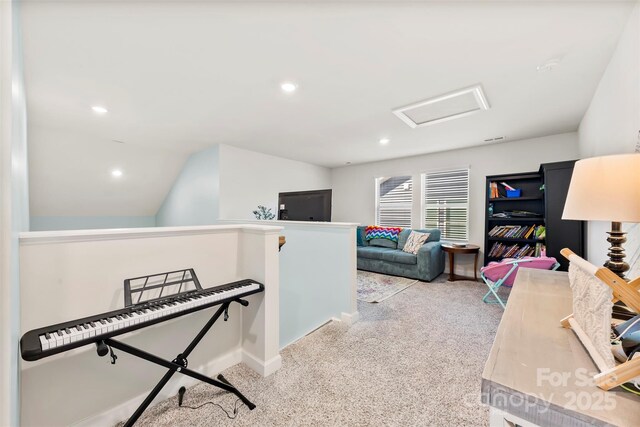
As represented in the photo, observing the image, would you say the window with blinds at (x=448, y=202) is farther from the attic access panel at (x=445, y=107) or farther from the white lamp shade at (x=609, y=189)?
the white lamp shade at (x=609, y=189)

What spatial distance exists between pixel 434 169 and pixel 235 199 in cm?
388

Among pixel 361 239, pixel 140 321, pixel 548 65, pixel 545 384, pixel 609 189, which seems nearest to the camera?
pixel 545 384

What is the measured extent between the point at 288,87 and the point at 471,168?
376 cm

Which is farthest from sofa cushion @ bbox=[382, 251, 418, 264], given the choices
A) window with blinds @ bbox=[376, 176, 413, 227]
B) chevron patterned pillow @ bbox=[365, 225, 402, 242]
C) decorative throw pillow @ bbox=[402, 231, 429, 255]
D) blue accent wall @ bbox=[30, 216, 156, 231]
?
blue accent wall @ bbox=[30, 216, 156, 231]

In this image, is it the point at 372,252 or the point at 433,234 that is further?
the point at 372,252

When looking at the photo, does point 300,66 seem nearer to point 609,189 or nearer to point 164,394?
point 609,189

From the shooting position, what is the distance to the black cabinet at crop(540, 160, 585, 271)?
284 centimetres

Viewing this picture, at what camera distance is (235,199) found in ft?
15.0

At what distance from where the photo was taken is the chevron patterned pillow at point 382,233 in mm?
5000

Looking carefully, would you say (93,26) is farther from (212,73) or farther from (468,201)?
(468,201)

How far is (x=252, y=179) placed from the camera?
4.86m

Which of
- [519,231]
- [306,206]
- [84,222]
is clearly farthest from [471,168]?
[84,222]

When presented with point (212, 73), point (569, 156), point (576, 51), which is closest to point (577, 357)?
point (576, 51)

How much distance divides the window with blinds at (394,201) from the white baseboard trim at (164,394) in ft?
14.3
